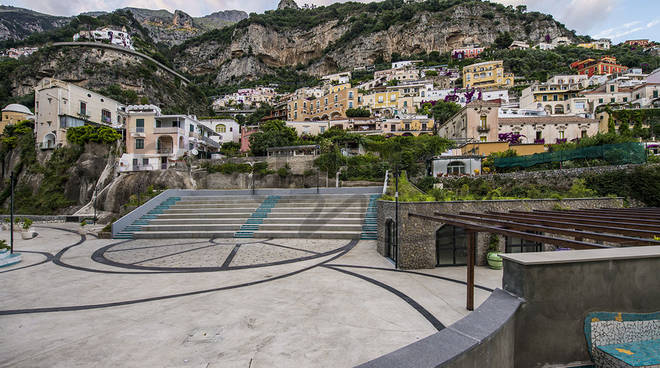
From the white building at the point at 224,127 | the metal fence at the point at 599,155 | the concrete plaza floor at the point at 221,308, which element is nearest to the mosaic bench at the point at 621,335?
the concrete plaza floor at the point at 221,308

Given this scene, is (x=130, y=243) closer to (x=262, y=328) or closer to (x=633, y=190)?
(x=262, y=328)

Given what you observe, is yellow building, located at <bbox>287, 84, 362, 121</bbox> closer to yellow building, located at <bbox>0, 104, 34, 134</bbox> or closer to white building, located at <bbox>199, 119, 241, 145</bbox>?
white building, located at <bbox>199, 119, 241, 145</bbox>

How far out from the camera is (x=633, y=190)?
1706 centimetres

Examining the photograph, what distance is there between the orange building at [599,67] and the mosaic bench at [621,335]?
3391 inches

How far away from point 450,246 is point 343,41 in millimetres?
114695

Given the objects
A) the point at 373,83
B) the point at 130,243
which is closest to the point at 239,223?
the point at 130,243

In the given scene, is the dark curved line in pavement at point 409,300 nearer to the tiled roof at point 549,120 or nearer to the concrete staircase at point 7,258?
the concrete staircase at point 7,258

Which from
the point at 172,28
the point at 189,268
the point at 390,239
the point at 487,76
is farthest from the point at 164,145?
the point at 172,28

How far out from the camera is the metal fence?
18352 millimetres

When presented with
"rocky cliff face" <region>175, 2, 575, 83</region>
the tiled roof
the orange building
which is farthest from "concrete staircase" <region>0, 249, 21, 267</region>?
"rocky cliff face" <region>175, 2, 575, 83</region>

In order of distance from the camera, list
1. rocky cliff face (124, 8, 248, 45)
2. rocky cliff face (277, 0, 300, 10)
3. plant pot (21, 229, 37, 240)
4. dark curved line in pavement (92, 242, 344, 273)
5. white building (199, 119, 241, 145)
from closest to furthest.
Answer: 1. dark curved line in pavement (92, 242, 344, 273)
2. plant pot (21, 229, 37, 240)
3. white building (199, 119, 241, 145)
4. rocky cliff face (124, 8, 248, 45)
5. rocky cliff face (277, 0, 300, 10)

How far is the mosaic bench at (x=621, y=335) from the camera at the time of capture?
8.06 feet

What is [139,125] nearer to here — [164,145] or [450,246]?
[164,145]

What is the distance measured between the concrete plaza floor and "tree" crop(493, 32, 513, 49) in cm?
10664
